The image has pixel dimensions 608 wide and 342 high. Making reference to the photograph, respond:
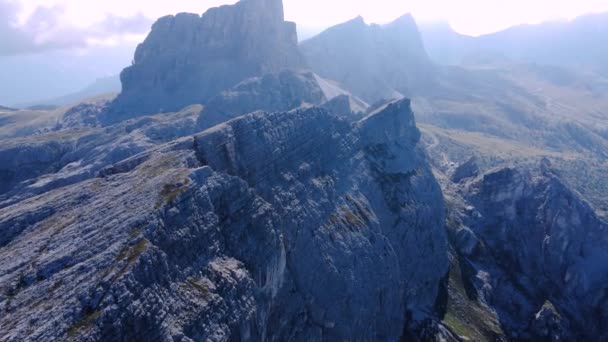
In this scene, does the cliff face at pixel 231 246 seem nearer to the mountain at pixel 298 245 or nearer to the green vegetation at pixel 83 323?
the green vegetation at pixel 83 323

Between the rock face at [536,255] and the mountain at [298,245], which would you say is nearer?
the mountain at [298,245]

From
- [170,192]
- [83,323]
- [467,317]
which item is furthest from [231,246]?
[467,317]

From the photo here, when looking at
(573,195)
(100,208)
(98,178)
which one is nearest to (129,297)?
(100,208)

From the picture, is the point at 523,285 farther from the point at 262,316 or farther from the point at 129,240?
the point at 129,240

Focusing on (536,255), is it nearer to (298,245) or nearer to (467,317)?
(467,317)

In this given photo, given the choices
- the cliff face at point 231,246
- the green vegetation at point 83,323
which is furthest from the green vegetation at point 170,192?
the green vegetation at point 83,323

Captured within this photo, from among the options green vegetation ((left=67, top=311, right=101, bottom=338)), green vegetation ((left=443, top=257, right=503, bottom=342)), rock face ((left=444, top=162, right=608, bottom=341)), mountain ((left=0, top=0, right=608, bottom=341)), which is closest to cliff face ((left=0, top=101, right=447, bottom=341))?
green vegetation ((left=67, top=311, right=101, bottom=338))

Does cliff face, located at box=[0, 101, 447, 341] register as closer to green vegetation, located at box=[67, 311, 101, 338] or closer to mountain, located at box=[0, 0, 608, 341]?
green vegetation, located at box=[67, 311, 101, 338]
